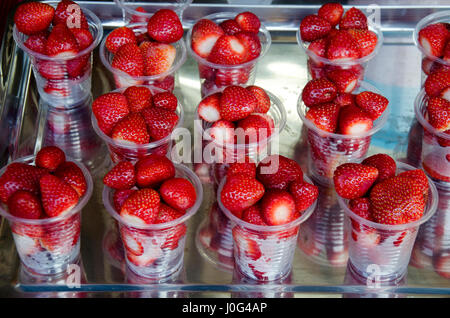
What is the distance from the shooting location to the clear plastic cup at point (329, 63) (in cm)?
181

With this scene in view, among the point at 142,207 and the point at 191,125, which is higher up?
the point at 142,207

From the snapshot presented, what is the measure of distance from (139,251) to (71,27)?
29.0 inches

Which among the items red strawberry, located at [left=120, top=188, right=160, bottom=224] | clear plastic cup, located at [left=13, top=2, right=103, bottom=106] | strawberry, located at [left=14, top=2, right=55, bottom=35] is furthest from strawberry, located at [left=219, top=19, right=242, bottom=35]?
red strawberry, located at [left=120, top=188, right=160, bottom=224]

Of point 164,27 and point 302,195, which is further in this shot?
point 164,27

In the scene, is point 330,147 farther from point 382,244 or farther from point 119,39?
point 119,39

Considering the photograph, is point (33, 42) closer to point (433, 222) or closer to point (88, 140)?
point (88, 140)

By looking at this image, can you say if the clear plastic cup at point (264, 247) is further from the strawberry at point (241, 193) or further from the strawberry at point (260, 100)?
the strawberry at point (260, 100)

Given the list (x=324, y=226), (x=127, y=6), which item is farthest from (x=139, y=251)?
(x=127, y=6)

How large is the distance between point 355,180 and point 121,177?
50 centimetres

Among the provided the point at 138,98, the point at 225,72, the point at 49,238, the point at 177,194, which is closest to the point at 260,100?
the point at 225,72

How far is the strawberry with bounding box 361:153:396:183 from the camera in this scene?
1.46 meters

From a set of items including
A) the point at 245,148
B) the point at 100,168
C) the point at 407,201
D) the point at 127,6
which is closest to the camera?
the point at 407,201

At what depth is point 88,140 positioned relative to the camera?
6.08 ft

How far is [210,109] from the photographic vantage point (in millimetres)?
1638
